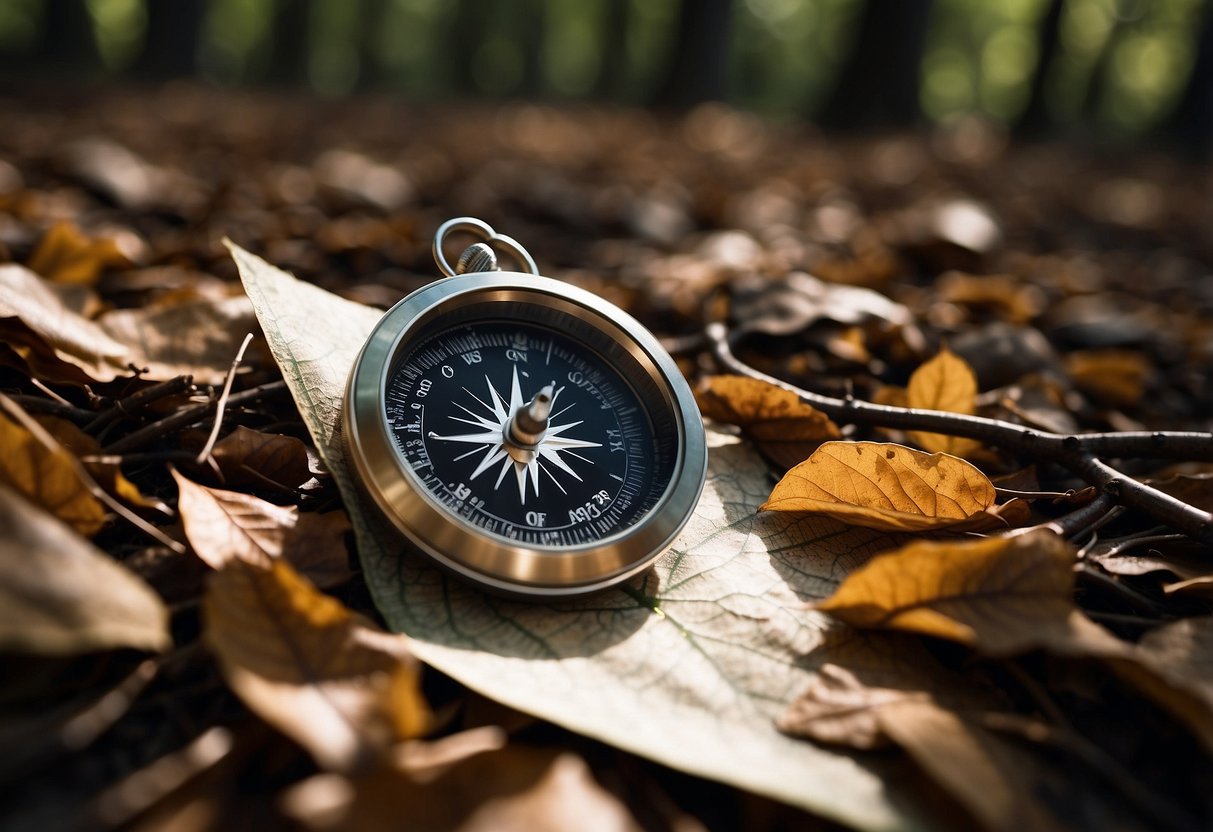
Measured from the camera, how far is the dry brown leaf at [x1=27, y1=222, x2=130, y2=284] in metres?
2.34

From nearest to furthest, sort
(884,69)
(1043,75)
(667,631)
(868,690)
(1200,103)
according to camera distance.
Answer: (868,690)
(667,631)
(884,69)
(1200,103)
(1043,75)

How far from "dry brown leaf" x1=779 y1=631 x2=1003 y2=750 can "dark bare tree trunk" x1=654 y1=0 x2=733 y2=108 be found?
1141 cm

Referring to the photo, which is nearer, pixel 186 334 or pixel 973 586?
pixel 973 586

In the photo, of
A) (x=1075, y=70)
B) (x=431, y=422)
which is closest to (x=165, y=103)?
(x=431, y=422)

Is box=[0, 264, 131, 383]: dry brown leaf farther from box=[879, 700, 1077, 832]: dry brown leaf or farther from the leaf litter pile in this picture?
box=[879, 700, 1077, 832]: dry brown leaf

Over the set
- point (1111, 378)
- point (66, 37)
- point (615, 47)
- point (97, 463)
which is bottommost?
point (615, 47)

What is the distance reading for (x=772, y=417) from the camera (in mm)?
1877

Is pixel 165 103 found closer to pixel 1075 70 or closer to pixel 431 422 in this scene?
pixel 431 422

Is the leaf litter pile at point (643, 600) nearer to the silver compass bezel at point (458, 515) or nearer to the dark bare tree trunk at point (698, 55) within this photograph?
the silver compass bezel at point (458, 515)

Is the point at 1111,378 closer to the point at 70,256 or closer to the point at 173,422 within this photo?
the point at 173,422

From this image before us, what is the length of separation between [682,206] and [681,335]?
7.54 feet

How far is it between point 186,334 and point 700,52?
11.1 m

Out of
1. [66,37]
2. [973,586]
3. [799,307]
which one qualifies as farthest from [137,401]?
[66,37]

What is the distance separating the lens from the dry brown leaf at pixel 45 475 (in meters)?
1.20
